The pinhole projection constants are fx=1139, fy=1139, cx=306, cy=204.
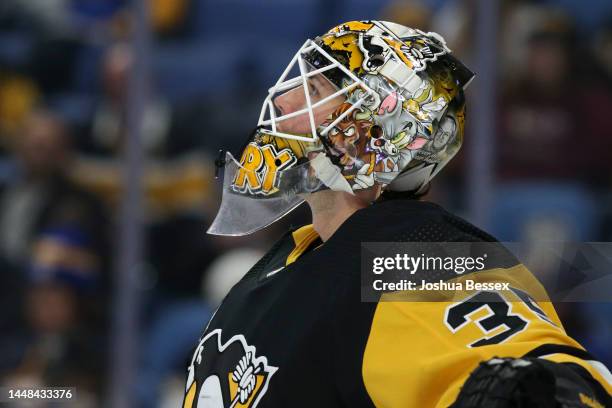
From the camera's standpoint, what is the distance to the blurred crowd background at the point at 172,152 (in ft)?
10.8

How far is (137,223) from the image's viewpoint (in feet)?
11.0

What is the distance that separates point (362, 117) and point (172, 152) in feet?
6.30

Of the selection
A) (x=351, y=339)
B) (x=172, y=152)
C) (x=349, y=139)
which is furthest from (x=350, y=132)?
(x=172, y=152)

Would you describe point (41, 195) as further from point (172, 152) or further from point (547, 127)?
point (547, 127)

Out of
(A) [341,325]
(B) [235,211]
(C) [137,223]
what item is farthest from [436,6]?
(A) [341,325]

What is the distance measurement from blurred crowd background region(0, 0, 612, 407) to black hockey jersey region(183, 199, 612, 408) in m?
1.61

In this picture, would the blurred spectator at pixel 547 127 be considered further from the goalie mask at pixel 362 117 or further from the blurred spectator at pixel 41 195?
the goalie mask at pixel 362 117

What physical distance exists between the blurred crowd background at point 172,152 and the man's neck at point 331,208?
1.58 meters

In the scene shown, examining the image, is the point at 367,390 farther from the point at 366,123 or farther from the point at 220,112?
the point at 220,112

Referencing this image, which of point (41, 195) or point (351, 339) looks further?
point (41, 195)

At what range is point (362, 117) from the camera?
61.5 inches

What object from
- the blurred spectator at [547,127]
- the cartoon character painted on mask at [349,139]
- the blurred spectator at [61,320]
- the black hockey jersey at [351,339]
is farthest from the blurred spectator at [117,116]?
the cartoon character painted on mask at [349,139]

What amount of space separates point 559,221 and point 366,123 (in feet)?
6.32

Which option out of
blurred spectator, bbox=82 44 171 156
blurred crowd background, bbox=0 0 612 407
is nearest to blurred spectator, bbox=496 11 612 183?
blurred crowd background, bbox=0 0 612 407
